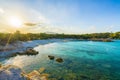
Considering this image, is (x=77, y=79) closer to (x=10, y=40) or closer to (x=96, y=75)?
(x=96, y=75)

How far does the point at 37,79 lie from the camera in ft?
84.0

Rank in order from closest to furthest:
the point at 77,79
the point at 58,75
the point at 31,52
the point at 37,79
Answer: the point at 37,79, the point at 77,79, the point at 58,75, the point at 31,52

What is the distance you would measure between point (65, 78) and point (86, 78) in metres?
4.64

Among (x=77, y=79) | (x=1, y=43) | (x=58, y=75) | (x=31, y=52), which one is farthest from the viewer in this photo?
(x=1, y=43)

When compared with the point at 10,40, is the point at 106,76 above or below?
below

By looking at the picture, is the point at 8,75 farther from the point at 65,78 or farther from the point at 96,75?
the point at 96,75

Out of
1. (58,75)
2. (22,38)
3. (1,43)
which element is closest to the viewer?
(58,75)

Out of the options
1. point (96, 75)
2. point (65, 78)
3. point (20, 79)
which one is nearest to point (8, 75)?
point (20, 79)

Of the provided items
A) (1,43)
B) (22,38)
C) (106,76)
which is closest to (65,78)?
(106,76)

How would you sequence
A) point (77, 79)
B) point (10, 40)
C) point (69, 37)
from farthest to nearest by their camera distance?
point (69, 37), point (10, 40), point (77, 79)

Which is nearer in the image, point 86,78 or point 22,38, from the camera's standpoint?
point 86,78

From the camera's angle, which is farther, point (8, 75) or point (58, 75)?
→ point (58, 75)

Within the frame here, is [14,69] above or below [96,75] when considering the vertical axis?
above

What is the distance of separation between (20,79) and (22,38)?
3187 inches
